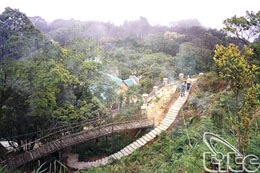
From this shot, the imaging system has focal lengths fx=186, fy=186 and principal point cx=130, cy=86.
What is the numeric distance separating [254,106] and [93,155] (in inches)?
344

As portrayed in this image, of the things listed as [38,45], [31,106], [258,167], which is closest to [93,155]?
[31,106]

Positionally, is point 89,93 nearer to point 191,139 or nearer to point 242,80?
point 191,139

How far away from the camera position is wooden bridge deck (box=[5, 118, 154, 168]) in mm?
7482

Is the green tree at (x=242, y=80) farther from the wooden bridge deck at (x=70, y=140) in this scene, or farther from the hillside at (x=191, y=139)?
the wooden bridge deck at (x=70, y=140)

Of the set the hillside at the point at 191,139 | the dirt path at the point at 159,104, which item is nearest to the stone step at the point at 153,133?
the hillside at the point at 191,139

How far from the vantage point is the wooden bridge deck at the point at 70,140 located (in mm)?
7482

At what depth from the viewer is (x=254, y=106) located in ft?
11.5

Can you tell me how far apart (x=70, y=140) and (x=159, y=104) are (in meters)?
6.13

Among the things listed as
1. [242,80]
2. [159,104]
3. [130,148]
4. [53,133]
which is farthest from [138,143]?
[242,80]

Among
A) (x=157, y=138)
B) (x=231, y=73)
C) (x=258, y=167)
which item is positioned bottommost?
(x=157, y=138)

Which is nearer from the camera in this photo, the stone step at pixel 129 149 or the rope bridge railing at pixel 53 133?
the rope bridge railing at pixel 53 133

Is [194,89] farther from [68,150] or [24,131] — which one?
[24,131]

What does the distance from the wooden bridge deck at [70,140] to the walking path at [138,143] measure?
0.72 m

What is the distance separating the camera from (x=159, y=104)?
12430 mm
